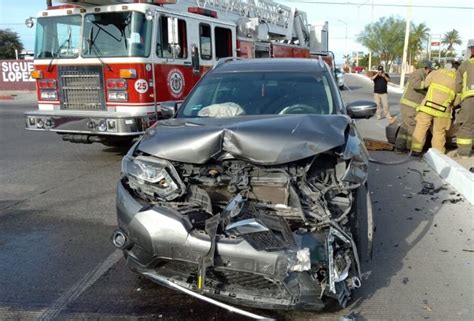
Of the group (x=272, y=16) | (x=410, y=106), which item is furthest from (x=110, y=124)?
(x=272, y=16)

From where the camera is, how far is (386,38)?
65.2m

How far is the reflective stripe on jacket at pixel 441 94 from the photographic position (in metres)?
7.80

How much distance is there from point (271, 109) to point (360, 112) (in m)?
0.99

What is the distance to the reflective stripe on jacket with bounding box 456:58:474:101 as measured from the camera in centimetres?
766

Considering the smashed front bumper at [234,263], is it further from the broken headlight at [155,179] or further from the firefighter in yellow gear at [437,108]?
the firefighter in yellow gear at [437,108]

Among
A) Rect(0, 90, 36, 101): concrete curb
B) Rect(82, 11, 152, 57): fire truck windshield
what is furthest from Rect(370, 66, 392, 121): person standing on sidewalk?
Rect(0, 90, 36, 101): concrete curb

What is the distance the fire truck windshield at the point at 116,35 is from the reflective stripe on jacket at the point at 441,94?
16.1 feet

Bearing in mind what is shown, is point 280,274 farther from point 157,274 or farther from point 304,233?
point 157,274

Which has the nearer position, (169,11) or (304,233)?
(304,233)

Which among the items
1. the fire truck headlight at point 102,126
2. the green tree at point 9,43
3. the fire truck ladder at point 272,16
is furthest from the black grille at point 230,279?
the green tree at point 9,43

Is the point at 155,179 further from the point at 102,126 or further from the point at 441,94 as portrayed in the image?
the point at 441,94

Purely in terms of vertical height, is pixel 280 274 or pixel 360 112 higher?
pixel 360 112

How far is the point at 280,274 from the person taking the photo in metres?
2.75

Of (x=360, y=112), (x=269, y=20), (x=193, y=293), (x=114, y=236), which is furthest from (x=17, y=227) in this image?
(x=269, y=20)
